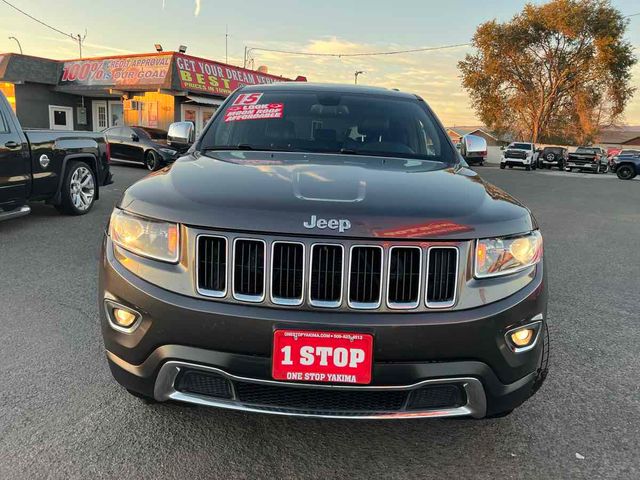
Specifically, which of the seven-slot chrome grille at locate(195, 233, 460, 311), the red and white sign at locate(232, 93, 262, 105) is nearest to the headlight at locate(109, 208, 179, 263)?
the seven-slot chrome grille at locate(195, 233, 460, 311)

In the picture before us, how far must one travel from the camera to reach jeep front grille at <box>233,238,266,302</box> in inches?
75.5

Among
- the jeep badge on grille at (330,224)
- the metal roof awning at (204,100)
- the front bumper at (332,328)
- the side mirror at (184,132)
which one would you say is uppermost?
the metal roof awning at (204,100)

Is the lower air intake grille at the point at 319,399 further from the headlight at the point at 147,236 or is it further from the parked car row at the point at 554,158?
the parked car row at the point at 554,158

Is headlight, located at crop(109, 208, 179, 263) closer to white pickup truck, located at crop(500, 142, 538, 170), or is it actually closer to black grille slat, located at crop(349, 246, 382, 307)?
black grille slat, located at crop(349, 246, 382, 307)

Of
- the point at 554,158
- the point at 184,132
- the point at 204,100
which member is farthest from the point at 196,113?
the point at 554,158

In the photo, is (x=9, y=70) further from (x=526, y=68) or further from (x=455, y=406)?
(x=526, y=68)

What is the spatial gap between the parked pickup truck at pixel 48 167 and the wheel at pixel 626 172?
2796cm

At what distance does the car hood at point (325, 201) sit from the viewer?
1.92 meters

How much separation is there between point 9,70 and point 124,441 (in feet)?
86.9

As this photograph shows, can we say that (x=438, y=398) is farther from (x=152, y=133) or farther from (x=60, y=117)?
(x=60, y=117)

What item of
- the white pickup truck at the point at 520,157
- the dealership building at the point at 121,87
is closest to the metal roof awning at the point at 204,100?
the dealership building at the point at 121,87

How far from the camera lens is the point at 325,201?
1996mm

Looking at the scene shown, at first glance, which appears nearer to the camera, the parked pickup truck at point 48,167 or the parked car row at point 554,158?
the parked pickup truck at point 48,167

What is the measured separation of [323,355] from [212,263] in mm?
528
